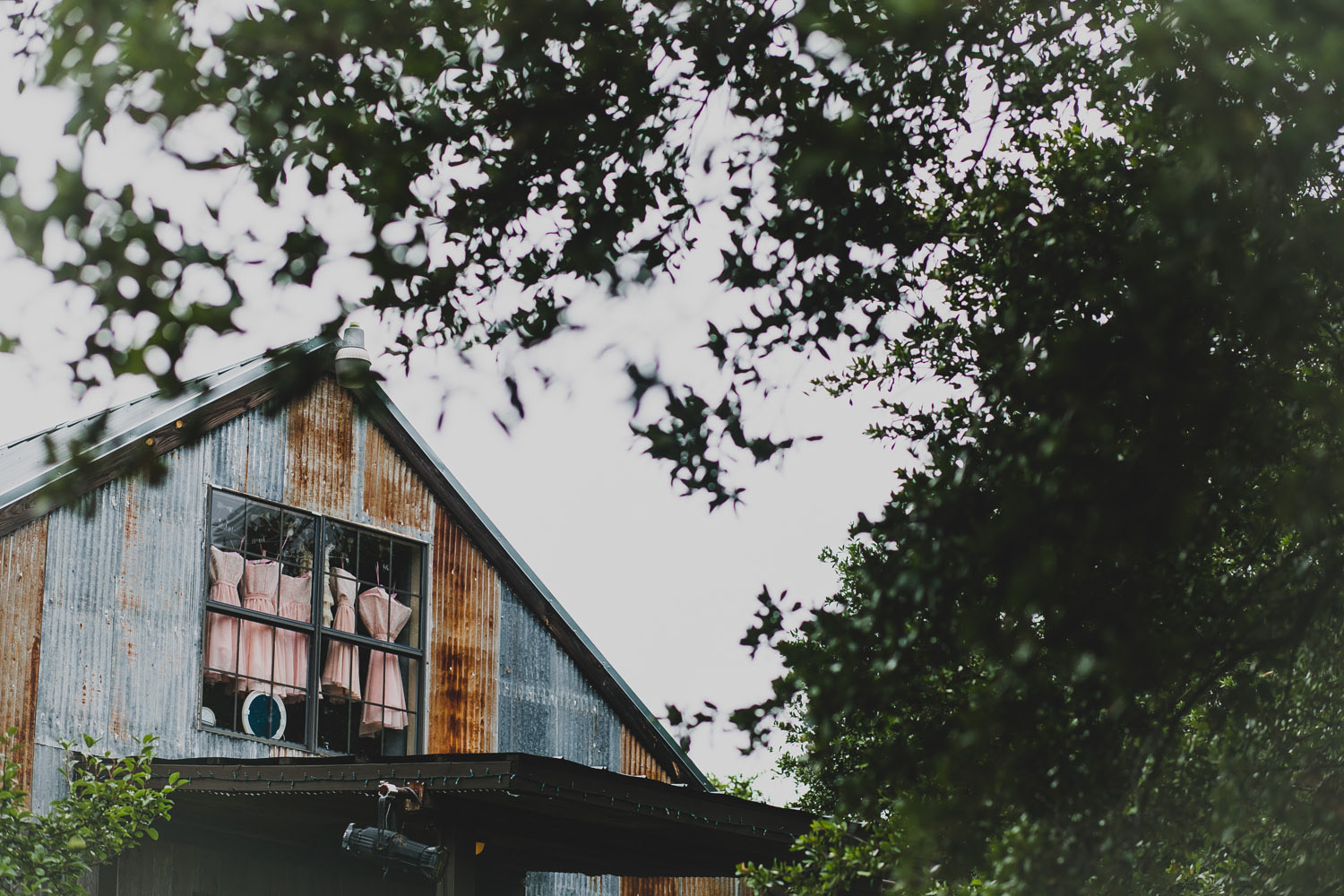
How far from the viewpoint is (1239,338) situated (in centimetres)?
455

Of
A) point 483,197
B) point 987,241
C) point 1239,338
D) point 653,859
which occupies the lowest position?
point 653,859

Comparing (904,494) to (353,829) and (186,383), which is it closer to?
(186,383)

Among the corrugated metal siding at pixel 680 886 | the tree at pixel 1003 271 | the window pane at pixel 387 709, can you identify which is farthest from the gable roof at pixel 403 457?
the tree at pixel 1003 271

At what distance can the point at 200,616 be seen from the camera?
12.4 metres

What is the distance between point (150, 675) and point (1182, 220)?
1066 cm

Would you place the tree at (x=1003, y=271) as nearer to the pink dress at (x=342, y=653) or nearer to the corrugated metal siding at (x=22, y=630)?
the corrugated metal siding at (x=22, y=630)

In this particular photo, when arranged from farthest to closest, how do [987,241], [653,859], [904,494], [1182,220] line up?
[653,859] < [987,241] < [904,494] < [1182,220]

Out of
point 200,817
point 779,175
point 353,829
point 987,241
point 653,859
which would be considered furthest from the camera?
point 653,859

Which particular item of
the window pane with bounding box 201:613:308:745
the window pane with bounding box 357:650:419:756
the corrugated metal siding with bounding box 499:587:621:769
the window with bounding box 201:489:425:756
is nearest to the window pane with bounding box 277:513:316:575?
the window with bounding box 201:489:425:756

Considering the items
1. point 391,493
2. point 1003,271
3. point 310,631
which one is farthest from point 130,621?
point 1003,271

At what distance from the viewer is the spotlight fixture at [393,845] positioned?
9938 mm

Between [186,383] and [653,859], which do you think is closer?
[186,383]

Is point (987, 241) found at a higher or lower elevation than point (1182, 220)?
higher

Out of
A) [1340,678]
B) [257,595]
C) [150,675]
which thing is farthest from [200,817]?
[1340,678]
